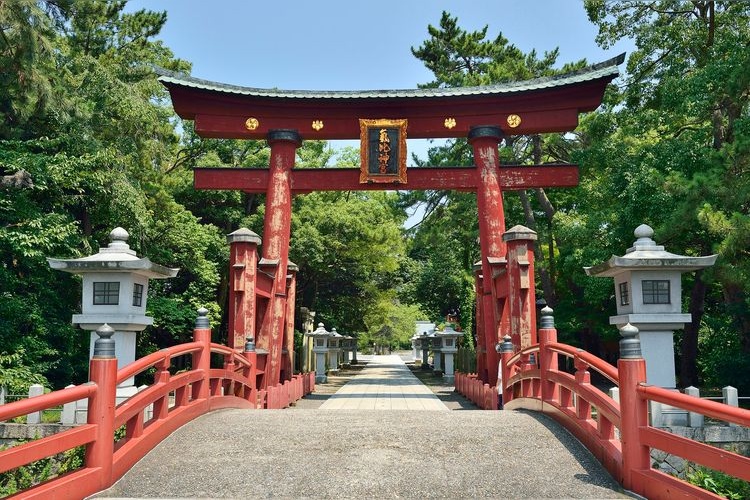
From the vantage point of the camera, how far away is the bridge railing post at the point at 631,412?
5.10m

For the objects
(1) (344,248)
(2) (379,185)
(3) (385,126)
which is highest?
(3) (385,126)

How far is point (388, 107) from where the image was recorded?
47.1 ft

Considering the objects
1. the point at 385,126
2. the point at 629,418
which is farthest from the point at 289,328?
the point at 629,418

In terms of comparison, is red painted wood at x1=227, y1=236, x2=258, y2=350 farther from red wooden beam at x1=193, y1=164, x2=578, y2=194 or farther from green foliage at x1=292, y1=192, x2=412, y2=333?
green foliage at x1=292, y1=192, x2=412, y2=333

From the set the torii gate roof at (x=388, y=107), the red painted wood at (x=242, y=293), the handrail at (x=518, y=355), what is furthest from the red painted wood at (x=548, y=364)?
the torii gate roof at (x=388, y=107)

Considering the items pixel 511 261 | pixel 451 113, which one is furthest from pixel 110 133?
pixel 511 261

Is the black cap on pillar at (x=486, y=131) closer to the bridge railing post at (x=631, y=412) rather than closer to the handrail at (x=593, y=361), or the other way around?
the handrail at (x=593, y=361)

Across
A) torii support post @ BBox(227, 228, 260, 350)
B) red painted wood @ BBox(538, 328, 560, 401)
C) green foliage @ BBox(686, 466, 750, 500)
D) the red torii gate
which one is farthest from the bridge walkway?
the red torii gate

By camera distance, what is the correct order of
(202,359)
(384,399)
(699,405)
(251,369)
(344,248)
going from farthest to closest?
(344,248) → (384,399) → (251,369) → (202,359) → (699,405)

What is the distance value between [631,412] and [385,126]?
33.4 ft

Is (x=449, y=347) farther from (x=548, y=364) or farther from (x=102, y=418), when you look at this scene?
(x=102, y=418)

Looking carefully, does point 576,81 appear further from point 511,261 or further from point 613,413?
point 613,413

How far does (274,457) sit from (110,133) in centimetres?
1360

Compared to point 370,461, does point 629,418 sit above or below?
above
